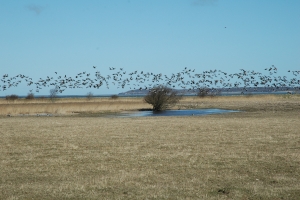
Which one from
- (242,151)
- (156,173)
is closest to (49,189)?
(156,173)

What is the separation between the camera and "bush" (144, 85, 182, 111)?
6019 centimetres

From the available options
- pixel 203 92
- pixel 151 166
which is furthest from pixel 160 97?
pixel 203 92

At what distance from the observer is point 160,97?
197 ft

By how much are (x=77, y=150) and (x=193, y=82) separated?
106383mm

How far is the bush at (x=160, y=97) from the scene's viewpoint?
60.2 meters

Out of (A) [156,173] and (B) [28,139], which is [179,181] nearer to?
(A) [156,173]

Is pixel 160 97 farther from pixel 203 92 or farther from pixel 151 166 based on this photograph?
pixel 203 92

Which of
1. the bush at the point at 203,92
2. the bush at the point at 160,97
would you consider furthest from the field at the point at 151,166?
the bush at the point at 203,92

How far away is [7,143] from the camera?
64.2ft

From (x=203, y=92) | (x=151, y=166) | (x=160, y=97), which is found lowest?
(x=151, y=166)

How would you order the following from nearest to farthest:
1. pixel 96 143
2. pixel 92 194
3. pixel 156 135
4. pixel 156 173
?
pixel 92 194 < pixel 156 173 < pixel 96 143 < pixel 156 135

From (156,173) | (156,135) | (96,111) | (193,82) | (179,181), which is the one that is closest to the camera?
(179,181)

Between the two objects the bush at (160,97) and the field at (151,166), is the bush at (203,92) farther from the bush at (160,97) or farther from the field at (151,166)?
the field at (151,166)

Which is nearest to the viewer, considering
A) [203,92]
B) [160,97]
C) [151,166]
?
[151,166]
